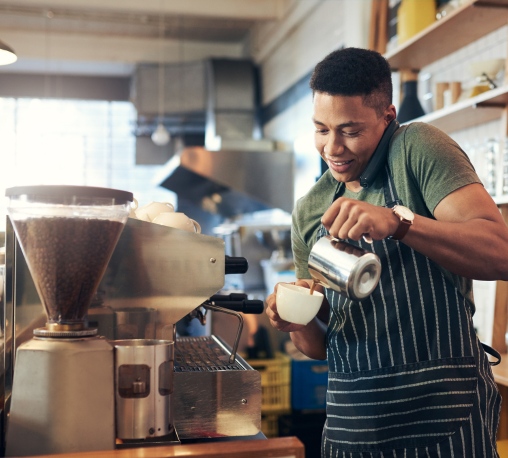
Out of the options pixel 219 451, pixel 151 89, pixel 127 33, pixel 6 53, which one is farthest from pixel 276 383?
pixel 127 33

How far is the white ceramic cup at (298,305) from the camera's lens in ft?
4.33

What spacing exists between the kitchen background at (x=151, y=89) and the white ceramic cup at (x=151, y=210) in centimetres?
288

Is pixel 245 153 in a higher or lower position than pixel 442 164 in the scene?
higher

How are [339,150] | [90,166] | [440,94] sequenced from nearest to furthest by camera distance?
[339,150], [440,94], [90,166]

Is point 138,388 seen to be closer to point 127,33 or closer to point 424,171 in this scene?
point 424,171

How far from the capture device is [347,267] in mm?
1222

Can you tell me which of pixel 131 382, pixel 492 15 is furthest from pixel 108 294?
pixel 492 15

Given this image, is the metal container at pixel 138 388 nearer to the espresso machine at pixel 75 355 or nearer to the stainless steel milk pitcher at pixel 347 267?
the espresso machine at pixel 75 355

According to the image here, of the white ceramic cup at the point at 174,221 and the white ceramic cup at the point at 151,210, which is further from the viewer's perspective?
the white ceramic cup at the point at 151,210

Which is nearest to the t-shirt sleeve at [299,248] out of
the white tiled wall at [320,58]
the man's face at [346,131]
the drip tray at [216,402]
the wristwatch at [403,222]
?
the man's face at [346,131]

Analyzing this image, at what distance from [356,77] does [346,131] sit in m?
0.11

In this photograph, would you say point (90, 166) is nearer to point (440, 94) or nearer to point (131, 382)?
point (440, 94)

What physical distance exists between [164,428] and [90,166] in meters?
6.49

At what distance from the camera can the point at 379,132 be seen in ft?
4.64
